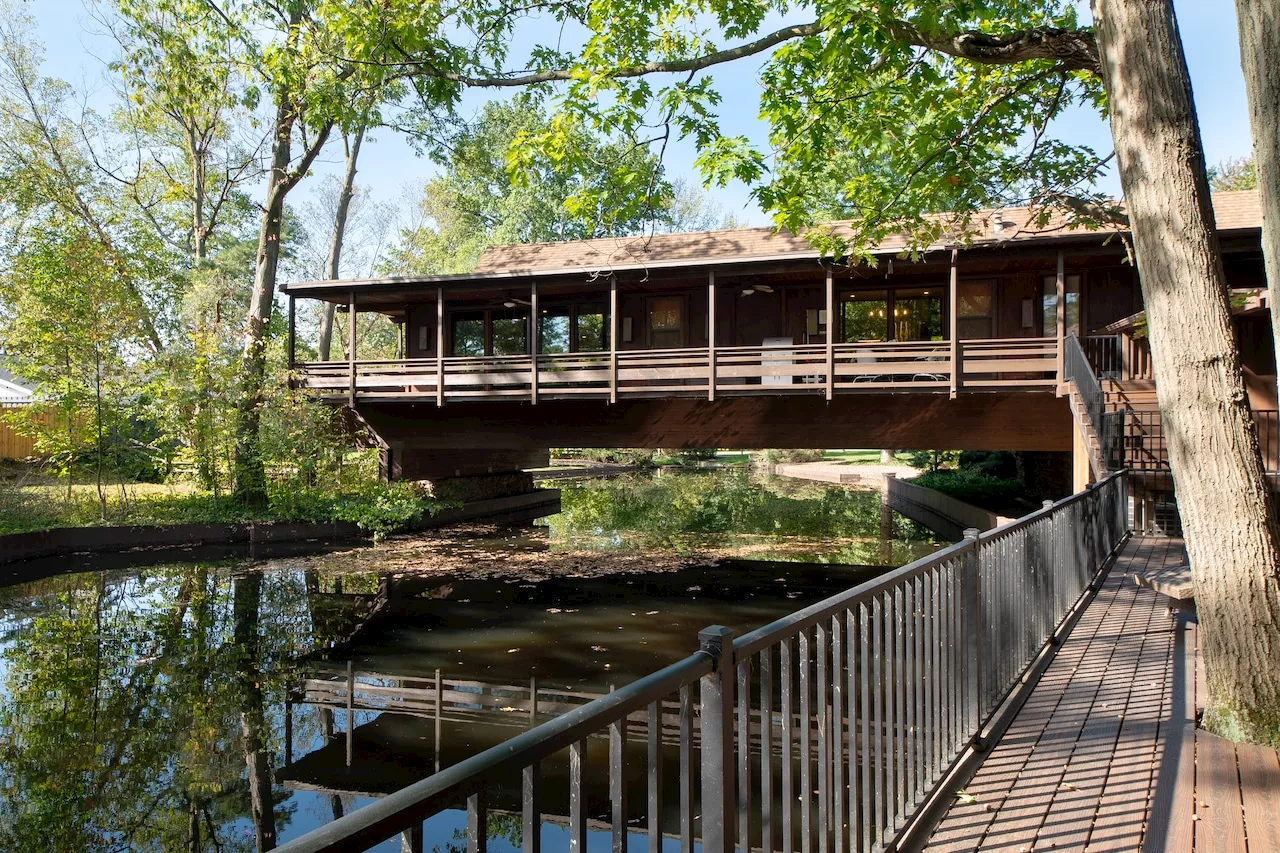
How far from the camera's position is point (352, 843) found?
1171 mm

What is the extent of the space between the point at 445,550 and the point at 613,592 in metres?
5.70

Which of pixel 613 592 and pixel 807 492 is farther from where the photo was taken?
pixel 807 492

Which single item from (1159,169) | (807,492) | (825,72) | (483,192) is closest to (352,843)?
(1159,169)

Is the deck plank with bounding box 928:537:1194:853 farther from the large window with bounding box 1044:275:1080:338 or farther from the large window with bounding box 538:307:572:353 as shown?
the large window with bounding box 538:307:572:353

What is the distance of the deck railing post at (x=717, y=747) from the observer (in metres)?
2.10

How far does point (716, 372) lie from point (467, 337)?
33.8 feet

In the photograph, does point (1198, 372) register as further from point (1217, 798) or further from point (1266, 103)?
point (1217, 798)

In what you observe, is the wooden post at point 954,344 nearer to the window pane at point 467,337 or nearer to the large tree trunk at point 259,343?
the window pane at point 467,337

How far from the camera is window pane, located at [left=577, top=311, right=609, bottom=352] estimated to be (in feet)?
74.5

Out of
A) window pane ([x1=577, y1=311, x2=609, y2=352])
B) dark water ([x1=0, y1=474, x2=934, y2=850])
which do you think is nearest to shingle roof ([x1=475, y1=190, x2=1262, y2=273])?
window pane ([x1=577, y1=311, x2=609, y2=352])

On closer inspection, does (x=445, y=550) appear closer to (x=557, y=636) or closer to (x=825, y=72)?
(x=557, y=636)

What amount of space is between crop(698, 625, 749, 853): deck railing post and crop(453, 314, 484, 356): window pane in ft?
74.6

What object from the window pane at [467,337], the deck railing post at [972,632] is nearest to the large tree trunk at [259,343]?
the window pane at [467,337]

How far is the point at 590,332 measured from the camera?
2303 centimetres
